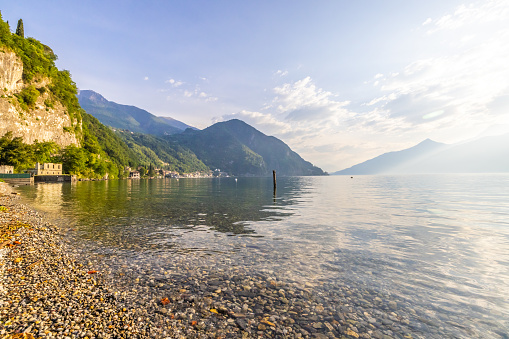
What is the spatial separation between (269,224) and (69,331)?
19.5 metres

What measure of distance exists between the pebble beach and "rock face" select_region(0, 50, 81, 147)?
427 feet

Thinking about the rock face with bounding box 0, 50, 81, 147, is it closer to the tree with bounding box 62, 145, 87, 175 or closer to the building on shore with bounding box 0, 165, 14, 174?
the tree with bounding box 62, 145, 87, 175

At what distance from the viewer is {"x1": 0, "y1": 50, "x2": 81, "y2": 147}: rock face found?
322ft

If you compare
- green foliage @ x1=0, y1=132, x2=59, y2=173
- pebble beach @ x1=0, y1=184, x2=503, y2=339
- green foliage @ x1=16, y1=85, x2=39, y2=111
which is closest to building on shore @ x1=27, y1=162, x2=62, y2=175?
green foliage @ x1=0, y1=132, x2=59, y2=173

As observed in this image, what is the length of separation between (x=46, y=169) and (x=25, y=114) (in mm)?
28139

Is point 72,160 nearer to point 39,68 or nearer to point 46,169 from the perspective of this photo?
point 46,169

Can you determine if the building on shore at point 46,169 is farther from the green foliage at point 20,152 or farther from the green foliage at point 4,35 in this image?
the green foliage at point 4,35

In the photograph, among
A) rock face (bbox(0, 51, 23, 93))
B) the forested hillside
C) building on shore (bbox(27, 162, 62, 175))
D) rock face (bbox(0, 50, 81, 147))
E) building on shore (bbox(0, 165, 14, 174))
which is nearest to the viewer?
building on shore (bbox(0, 165, 14, 174))

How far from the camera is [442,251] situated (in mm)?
15852

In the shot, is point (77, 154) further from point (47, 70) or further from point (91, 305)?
point (91, 305)

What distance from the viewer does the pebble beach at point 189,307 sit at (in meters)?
6.81

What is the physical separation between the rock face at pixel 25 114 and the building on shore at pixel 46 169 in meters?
13.1

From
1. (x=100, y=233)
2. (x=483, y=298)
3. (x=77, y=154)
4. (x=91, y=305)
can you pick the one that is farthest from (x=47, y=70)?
(x=483, y=298)

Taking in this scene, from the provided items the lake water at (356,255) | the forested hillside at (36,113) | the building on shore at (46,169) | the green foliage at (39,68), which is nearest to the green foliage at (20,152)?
the forested hillside at (36,113)
